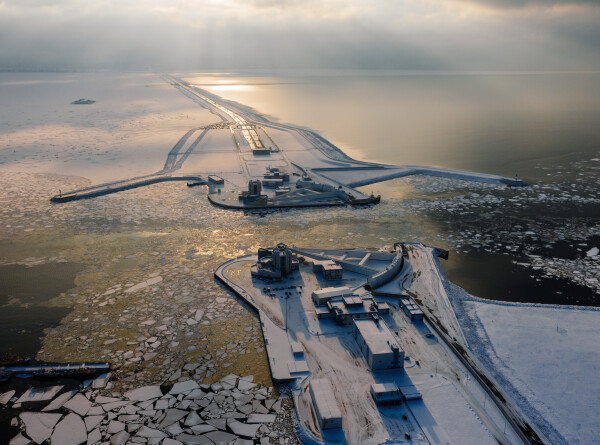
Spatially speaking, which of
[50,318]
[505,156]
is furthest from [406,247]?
[505,156]

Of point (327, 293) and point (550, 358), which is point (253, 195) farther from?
point (550, 358)

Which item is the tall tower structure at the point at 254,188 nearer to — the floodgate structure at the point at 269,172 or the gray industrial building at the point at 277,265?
the floodgate structure at the point at 269,172

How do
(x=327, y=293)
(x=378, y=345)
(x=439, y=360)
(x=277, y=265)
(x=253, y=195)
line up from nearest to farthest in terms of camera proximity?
(x=378, y=345)
(x=439, y=360)
(x=327, y=293)
(x=277, y=265)
(x=253, y=195)

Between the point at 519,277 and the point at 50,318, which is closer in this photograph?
the point at 50,318

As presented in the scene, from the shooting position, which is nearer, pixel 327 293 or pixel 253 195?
pixel 327 293

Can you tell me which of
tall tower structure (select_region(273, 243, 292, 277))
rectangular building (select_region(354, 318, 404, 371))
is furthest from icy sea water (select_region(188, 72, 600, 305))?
tall tower structure (select_region(273, 243, 292, 277))

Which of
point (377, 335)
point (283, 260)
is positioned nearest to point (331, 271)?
point (283, 260)

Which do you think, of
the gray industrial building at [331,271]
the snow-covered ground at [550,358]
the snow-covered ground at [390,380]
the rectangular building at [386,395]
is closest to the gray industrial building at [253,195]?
the gray industrial building at [331,271]

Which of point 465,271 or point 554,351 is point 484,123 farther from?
point 554,351
